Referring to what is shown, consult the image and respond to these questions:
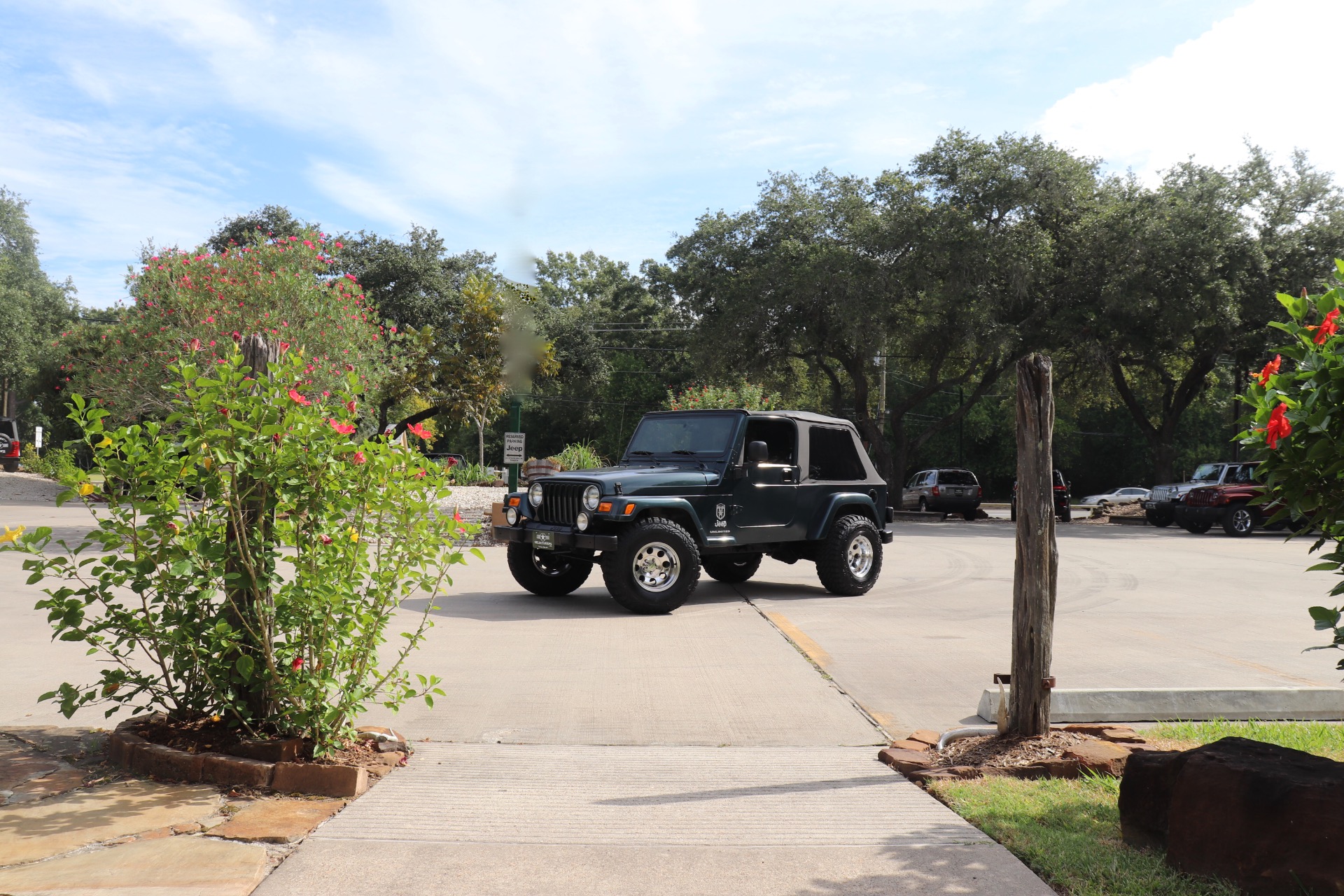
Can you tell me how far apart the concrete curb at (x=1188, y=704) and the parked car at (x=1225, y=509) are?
20.4m

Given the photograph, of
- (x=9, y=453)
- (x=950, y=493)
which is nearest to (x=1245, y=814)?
(x=950, y=493)

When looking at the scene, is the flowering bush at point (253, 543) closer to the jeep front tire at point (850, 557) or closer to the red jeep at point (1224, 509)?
the jeep front tire at point (850, 557)

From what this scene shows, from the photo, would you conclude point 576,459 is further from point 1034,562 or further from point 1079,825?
point 1079,825

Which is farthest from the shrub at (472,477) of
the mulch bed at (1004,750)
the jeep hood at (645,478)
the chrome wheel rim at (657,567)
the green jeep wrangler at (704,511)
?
the mulch bed at (1004,750)

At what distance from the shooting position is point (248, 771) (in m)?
4.27

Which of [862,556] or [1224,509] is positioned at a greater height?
[1224,509]

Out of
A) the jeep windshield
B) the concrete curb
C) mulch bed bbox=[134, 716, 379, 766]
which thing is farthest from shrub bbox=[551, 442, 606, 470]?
mulch bed bbox=[134, 716, 379, 766]

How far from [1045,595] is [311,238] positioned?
19332mm

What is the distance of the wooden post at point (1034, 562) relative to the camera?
5.01 m

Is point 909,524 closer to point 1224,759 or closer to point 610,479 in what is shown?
point 610,479

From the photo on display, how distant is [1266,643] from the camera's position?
8.67 metres

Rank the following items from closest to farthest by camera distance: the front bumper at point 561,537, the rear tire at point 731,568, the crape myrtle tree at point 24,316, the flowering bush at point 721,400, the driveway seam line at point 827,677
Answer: the driveway seam line at point 827,677
the front bumper at point 561,537
the rear tire at point 731,568
the flowering bush at point 721,400
the crape myrtle tree at point 24,316

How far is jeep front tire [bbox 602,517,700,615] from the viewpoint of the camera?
383 inches

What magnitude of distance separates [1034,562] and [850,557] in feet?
21.9
